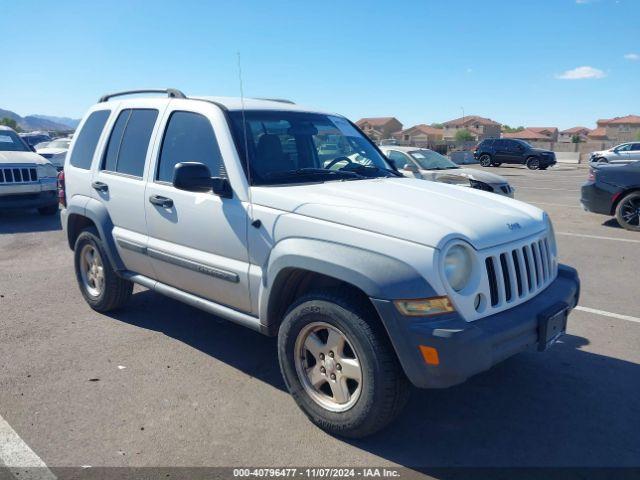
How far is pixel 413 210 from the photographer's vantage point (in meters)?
3.15

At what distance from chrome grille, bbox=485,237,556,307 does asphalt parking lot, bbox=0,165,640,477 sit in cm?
84

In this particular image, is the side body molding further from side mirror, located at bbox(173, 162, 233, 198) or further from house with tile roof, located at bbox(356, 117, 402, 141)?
house with tile roof, located at bbox(356, 117, 402, 141)

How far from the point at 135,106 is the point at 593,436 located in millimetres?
4254

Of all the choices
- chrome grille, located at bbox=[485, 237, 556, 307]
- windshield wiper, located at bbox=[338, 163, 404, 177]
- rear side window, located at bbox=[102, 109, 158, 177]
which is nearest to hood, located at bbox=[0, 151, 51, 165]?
rear side window, located at bbox=[102, 109, 158, 177]

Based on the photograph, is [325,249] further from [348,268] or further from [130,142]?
[130,142]

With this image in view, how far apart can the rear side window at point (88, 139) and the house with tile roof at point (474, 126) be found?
425ft

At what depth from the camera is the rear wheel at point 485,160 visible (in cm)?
3164

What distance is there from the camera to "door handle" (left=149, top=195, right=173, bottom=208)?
407cm

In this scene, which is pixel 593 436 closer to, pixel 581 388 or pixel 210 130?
pixel 581 388

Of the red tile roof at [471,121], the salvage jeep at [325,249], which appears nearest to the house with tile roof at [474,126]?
the red tile roof at [471,121]

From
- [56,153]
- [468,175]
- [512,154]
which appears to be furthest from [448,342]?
[512,154]

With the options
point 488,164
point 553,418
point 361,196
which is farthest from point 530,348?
point 488,164

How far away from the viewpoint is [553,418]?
3420mm

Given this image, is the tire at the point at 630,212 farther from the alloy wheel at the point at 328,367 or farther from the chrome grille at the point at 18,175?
the chrome grille at the point at 18,175
